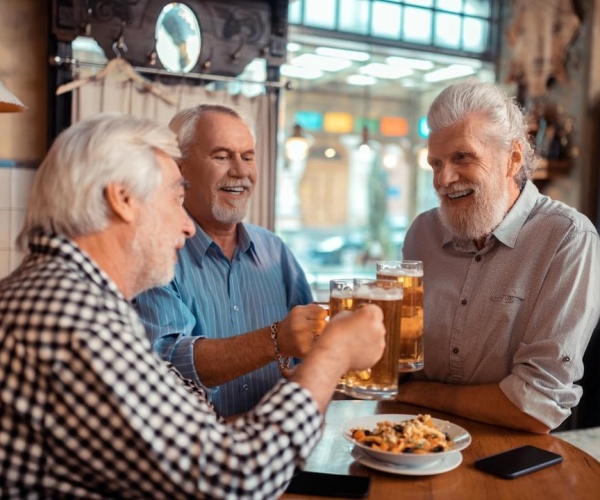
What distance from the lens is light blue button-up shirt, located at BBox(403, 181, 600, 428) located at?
1.90 metres

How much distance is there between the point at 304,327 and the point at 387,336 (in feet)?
0.86

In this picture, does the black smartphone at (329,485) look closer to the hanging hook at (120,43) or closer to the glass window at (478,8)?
the hanging hook at (120,43)

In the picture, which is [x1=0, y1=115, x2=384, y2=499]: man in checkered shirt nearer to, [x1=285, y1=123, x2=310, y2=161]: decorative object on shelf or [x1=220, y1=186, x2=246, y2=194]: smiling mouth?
[x1=220, y1=186, x2=246, y2=194]: smiling mouth

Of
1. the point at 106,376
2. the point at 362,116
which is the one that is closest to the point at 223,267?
the point at 106,376

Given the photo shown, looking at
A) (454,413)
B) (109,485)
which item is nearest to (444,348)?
(454,413)

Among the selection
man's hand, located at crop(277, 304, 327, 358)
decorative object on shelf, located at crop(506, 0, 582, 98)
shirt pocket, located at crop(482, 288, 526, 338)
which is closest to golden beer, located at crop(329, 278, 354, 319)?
man's hand, located at crop(277, 304, 327, 358)

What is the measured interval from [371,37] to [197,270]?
489cm

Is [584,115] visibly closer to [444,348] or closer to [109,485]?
[444,348]

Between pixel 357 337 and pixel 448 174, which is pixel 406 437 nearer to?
pixel 357 337

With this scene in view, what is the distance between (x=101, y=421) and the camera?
1067 millimetres

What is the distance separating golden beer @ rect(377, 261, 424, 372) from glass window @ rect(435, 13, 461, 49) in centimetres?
570

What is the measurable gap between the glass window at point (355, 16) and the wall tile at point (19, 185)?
11.5 ft

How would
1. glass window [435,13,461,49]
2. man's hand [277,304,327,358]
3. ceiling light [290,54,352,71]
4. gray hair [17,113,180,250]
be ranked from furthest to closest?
ceiling light [290,54,352,71] → glass window [435,13,461,49] → man's hand [277,304,327,358] → gray hair [17,113,180,250]

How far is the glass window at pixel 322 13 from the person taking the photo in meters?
6.59
